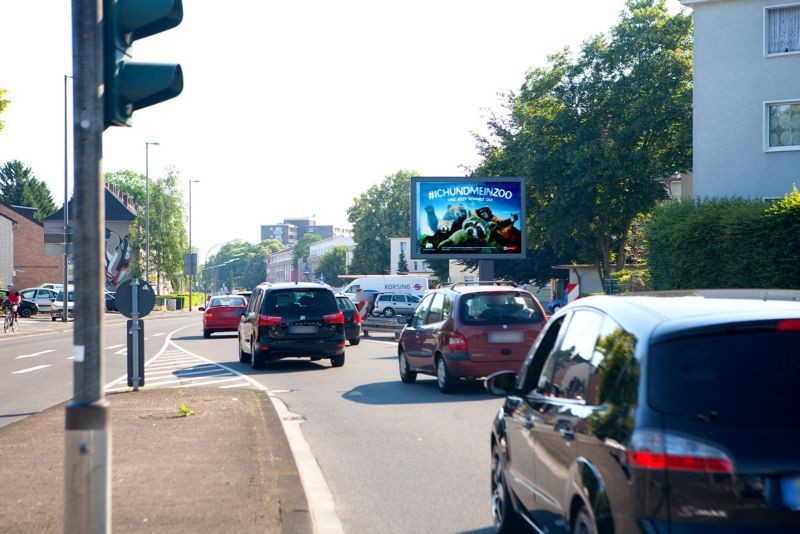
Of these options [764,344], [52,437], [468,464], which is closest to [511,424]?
[764,344]

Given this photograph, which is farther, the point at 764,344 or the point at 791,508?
the point at 764,344

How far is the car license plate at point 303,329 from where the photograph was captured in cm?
2089

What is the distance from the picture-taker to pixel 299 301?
21.4 m

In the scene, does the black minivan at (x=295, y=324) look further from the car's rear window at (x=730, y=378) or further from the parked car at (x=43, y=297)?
the parked car at (x=43, y=297)

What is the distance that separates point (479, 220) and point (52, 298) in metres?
41.9

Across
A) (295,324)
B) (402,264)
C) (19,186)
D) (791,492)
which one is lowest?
(295,324)

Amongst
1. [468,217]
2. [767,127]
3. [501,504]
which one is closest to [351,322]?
[468,217]

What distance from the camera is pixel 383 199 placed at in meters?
134

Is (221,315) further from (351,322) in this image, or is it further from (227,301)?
(351,322)

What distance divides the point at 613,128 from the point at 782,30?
46.4 ft

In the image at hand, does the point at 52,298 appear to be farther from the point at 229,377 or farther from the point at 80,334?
the point at 80,334

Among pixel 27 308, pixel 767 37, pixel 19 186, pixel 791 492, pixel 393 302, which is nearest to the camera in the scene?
pixel 791 492

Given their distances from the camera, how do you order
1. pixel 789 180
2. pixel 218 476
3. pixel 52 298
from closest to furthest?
pixel 218 476, pixel 789 180, pixel 52 298

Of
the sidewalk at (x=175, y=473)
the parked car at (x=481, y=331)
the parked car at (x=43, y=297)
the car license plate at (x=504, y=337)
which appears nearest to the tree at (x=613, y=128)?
the parked car at (x=481, y=331)
